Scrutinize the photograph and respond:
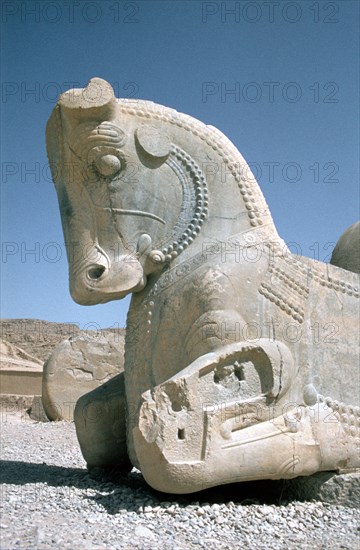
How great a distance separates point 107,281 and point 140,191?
62 cm

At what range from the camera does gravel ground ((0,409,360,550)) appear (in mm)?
3041

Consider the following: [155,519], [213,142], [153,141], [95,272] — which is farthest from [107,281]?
[155,519]

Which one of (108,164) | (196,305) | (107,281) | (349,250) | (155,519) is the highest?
(108,164)

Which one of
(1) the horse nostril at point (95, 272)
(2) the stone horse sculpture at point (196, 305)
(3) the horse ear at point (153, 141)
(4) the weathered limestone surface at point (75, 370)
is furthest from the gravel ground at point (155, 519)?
(4) the weathered limestone surface at point (75, 370)

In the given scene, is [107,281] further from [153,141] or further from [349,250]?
[349,250]

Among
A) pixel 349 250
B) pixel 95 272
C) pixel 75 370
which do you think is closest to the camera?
pixel 95 272

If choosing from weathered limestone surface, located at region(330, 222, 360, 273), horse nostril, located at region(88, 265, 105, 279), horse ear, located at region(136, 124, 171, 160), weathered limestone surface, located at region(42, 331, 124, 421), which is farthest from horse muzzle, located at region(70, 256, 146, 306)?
weathered limestone surface, located at region(42, 331, 124, 421)

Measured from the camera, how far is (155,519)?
11.1 ft

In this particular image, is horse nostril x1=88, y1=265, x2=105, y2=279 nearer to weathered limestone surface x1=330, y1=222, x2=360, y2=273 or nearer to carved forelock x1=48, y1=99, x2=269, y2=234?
carved forelock x1=48, y1=99, x2=269, y2=234

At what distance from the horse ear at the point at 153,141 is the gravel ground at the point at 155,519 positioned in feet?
6.87

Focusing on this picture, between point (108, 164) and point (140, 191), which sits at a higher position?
point (108, 164)

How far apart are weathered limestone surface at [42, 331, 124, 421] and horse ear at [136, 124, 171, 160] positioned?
6.01 m

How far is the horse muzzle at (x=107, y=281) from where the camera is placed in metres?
4.23

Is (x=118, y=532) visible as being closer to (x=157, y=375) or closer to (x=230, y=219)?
(x=157, y=375)
